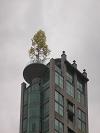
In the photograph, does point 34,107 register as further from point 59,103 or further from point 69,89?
point 69,89

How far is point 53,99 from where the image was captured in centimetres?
13612

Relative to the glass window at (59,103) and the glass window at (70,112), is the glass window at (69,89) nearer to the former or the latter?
the glass window at (70,112)

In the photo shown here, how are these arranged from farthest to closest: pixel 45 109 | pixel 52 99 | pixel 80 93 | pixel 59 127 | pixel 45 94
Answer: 1. pixel 80 93
2. pixel 45 94
3. pixel 45 109
4. pixel 52 99
5. pixel 59 127

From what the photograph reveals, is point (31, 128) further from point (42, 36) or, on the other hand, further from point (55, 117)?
point (42, 36)

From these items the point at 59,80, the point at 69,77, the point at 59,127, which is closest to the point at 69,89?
the point at 69,77

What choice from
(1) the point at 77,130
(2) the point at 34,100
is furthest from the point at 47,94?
(1) the point at 77,130

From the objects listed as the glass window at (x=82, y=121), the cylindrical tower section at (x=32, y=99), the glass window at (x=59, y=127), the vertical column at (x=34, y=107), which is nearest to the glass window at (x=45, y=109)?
the cylindrical tower section at (x=32, y=99)

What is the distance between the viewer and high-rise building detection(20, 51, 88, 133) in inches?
5340

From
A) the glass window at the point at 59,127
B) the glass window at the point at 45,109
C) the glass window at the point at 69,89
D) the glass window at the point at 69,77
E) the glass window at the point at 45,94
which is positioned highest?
the glass window at the point at 69,77

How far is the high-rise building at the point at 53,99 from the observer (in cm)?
13562

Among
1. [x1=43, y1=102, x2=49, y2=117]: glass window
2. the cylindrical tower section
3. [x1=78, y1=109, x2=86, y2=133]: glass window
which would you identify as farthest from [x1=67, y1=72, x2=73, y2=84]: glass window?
[x1=43, y1=102, x2=49, y2=117]: glass window

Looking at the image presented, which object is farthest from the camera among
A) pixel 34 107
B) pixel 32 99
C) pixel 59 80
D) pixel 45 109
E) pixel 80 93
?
pixel 80 93

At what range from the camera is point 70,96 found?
475 feet

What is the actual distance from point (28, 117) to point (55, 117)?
8.88 meters
